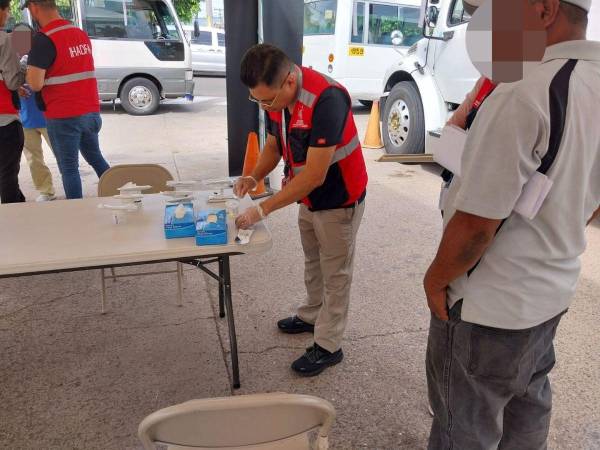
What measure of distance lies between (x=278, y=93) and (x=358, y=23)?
25.2ft

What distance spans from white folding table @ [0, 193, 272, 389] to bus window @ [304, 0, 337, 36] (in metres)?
7.56

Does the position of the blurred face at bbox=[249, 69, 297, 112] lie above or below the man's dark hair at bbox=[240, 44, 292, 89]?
below

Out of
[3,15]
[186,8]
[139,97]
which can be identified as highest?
[186,8]

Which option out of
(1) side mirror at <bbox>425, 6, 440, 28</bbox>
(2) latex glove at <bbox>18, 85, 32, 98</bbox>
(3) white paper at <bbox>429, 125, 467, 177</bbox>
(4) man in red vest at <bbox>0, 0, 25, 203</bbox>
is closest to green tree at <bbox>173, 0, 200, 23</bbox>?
(1) side mirror at <bbox>425, 6, 440, 28</bbox>

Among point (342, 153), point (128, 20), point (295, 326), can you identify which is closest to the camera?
point (342, 153)

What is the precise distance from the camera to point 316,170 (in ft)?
6.23

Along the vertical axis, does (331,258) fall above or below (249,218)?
below

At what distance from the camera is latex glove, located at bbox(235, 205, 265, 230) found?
191 cm

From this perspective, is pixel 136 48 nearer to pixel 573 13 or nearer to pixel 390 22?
pixel 390 22

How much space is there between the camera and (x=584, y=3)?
1.00 m

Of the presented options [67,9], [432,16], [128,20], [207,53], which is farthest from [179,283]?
[207,53]

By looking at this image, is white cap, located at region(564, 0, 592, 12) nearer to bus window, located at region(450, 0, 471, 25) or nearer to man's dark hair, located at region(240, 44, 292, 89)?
man's dark hair, located at region(240, 44, 292, 89)

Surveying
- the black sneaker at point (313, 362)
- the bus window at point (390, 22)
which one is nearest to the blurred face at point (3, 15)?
the black sneaker at point (313, 362)

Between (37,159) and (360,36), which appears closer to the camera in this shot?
(37,159)
